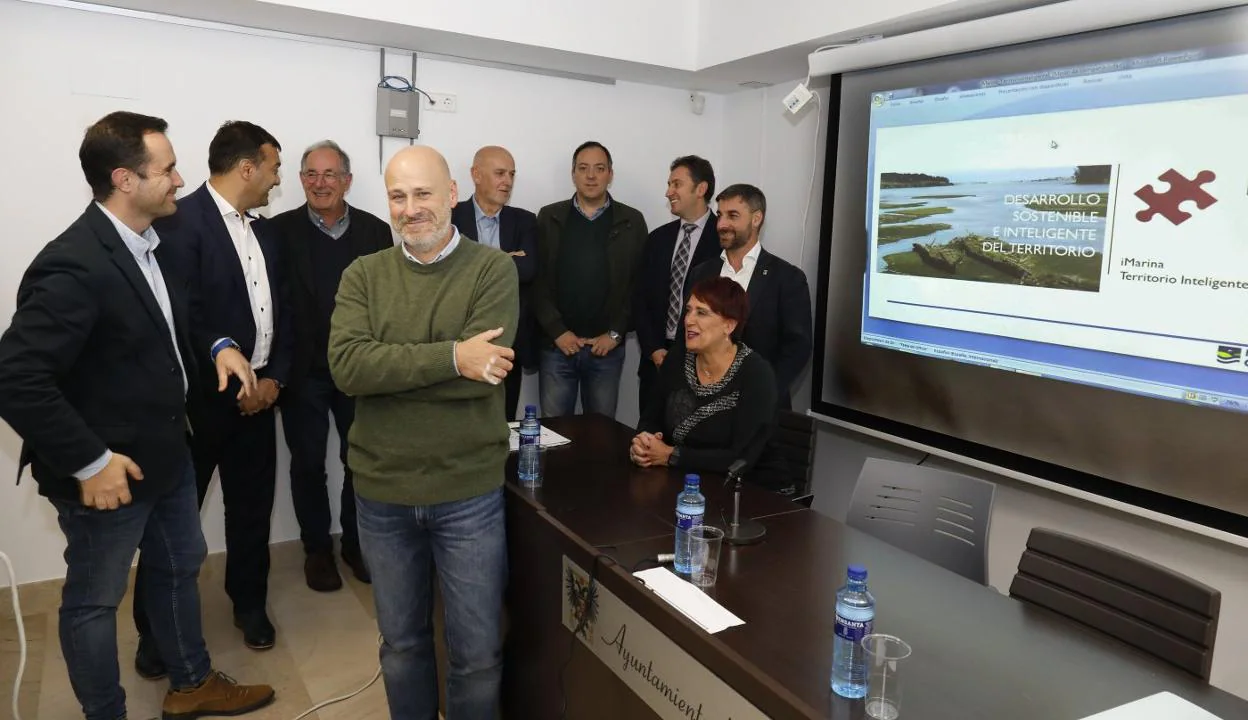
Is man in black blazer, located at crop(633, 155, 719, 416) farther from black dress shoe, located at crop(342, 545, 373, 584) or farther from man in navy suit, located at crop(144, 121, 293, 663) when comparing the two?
man in navy suit, located at crop(144, 121, 293, 663)

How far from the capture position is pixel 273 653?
3.01 metres

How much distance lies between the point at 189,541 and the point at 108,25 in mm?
2395

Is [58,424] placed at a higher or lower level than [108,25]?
lower

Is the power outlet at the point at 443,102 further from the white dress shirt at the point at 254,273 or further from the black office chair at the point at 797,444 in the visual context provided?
the black office chair at the point at 797,444

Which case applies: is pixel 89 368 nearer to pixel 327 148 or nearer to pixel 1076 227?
pixel 327 148

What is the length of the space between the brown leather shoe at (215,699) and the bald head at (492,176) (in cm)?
231

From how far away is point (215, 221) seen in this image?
9.28ft

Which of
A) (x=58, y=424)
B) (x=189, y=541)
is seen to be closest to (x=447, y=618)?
(x=189, y=541)

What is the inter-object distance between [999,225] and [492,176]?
2242 millimetres

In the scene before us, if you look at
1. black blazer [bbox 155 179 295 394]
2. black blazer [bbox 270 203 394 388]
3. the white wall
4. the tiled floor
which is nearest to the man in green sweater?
the tiled floor

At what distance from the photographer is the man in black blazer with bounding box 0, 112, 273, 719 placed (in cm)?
194

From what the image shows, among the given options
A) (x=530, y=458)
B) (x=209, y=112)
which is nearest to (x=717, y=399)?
(x=530, y=458)

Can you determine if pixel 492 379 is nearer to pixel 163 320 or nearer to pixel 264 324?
pixel 163 320

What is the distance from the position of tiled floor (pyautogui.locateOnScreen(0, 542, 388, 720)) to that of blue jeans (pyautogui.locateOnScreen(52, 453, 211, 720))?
45 centimetres
